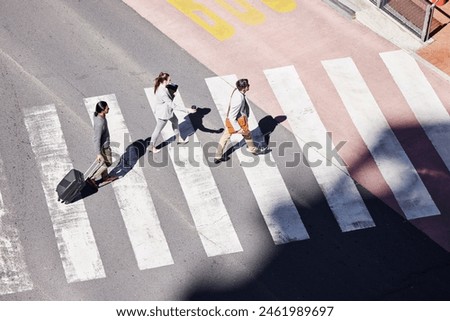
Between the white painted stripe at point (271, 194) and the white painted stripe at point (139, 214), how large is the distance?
2.11m

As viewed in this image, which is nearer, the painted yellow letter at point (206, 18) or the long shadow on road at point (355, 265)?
the long shadow on road at point (355, 265)

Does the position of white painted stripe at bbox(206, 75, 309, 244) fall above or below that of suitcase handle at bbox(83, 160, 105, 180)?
below

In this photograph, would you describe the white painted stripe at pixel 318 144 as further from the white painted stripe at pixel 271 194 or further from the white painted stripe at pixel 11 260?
the white painted stripe at pixel 11 260

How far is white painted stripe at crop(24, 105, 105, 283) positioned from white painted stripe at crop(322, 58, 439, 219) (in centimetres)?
620

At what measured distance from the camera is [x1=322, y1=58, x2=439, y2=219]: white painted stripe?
20.8m

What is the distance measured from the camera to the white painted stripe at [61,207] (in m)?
19.5

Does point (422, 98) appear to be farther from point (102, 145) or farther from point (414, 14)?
point (102, 145)

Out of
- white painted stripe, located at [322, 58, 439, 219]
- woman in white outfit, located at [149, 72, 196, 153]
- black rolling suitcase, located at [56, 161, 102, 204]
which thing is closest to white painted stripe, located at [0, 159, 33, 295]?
black rolling suitcase, located at [56, 161, 102, 204]

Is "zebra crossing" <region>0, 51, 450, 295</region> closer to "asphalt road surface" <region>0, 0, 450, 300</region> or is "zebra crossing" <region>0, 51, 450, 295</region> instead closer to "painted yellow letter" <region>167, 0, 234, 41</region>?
"asphalt road surface" <region>0, 0, 450, 300</region>

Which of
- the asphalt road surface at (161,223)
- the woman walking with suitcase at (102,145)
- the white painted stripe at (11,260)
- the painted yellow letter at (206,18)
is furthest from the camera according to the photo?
the painted yellow letter at (206,18)

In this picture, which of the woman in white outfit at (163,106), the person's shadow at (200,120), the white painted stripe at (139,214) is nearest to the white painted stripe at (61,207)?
the white painted stripe at (139,214)

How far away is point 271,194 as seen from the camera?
2088 cm

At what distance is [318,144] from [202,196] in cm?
292

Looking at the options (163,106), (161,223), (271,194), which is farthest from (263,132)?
(161,223)
